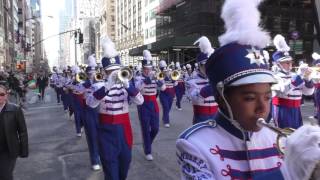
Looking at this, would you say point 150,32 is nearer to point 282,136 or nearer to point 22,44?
point 22,44

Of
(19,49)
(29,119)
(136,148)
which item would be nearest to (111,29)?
(19,49)

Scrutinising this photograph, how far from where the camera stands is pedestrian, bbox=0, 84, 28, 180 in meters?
6.39

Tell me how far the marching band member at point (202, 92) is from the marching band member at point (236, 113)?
19.2 ft

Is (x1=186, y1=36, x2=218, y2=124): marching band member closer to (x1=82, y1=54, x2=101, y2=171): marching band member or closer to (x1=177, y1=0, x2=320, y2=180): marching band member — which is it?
(x1=82, y1=54, x2=101, y2=171): marching band member

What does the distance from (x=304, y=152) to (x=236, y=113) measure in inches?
28.9

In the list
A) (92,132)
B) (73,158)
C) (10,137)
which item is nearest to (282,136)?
(10,137)

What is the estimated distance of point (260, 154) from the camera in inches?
93.3

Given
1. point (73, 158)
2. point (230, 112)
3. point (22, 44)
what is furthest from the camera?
point (22, 44)

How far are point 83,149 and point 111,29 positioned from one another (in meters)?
135

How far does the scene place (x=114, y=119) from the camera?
24.0 ft

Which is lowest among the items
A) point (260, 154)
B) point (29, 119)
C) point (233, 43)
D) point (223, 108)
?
point (29, 119)

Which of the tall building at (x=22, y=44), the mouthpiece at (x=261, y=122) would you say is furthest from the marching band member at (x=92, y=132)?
the tall building at (x=22, y=44)

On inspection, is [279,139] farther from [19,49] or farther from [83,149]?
[19,49]

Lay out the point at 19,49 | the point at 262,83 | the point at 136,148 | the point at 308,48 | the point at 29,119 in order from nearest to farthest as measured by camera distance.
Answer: the point at 262,83, the point at 136,148, the point at 29,119, the point at 308,48, the point at 19,49
